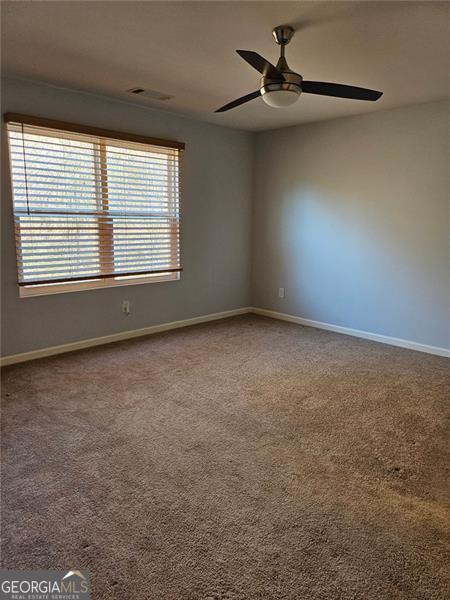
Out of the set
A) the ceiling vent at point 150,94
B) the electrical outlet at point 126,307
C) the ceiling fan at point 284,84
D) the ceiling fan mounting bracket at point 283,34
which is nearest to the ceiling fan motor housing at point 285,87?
the ceiling fan at point 284,84

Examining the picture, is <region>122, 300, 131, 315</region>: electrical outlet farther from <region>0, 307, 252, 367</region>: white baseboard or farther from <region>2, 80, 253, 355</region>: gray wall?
<region>0, 307, 252, 367</region>: white baseboard

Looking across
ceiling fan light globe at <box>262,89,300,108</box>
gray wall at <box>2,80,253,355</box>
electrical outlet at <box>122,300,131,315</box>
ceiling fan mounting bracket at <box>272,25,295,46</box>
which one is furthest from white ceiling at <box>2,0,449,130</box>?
electrical outlet at <box>122,300,131,315</box>

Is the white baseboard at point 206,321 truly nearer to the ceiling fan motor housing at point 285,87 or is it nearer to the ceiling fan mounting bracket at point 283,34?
the ceiling fan motor housing at point 285,87

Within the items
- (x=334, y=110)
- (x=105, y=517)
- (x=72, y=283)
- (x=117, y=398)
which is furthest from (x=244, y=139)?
(x=105, y=517)

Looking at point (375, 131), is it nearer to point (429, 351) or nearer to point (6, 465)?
point (429, 351)

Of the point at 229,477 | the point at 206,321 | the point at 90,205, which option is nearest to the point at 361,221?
the point at 206,321

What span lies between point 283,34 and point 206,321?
11.2 feet

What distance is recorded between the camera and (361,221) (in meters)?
4.52

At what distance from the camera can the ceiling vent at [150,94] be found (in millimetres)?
3643

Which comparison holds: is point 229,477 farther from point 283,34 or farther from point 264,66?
point 283,34

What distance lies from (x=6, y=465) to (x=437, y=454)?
7.84 feet

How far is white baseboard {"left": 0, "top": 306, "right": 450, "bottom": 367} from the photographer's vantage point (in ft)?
12.6

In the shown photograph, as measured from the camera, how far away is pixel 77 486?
6.69ft

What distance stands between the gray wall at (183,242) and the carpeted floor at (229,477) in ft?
1.56
